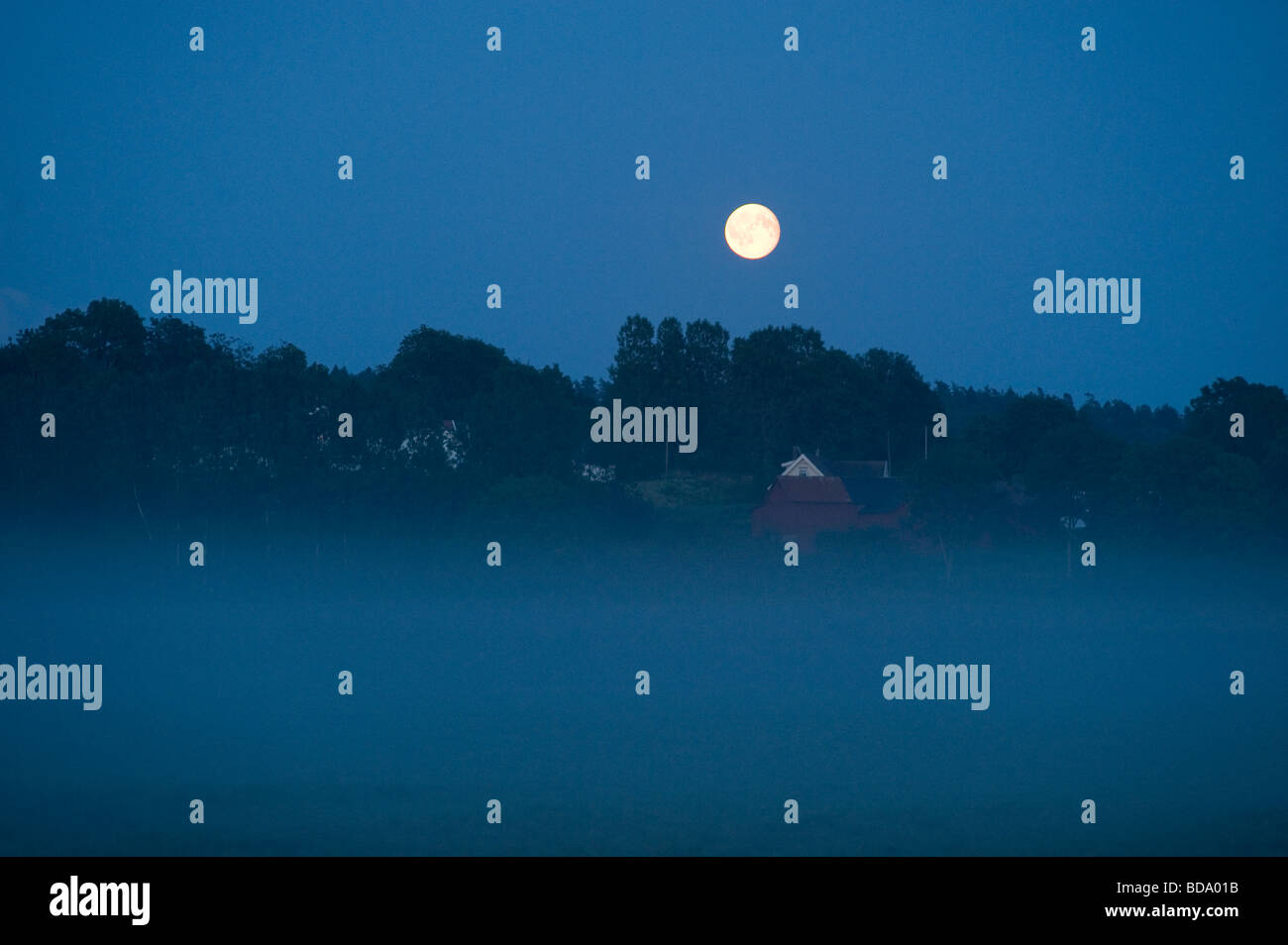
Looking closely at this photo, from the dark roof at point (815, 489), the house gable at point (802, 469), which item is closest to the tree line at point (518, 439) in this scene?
the house gable at point (802, 469)

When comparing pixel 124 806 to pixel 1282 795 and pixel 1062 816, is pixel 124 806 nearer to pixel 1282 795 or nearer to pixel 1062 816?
pixel 1062 816

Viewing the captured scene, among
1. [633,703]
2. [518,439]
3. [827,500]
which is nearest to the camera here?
[633,703]

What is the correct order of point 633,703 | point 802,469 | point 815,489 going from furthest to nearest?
1. point 802,469
2. point 815,489
3. point 633,703

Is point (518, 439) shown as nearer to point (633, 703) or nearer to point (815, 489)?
point (815, 489)

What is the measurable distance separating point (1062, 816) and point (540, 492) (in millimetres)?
28550

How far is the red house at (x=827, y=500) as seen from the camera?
48719 mm

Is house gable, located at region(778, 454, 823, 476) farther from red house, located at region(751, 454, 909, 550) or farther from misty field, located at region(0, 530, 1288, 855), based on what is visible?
misty field, located at region(0, 530, 1288, 855)

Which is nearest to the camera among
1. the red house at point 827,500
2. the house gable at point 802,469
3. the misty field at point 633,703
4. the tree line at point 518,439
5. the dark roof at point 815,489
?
the misty field at point 633,703

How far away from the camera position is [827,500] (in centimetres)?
5019

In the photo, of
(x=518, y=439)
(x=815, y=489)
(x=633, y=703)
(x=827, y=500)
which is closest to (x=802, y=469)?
(x=815, y=489)

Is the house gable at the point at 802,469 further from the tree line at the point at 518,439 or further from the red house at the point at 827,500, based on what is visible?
the tree line at the point at 518,439
